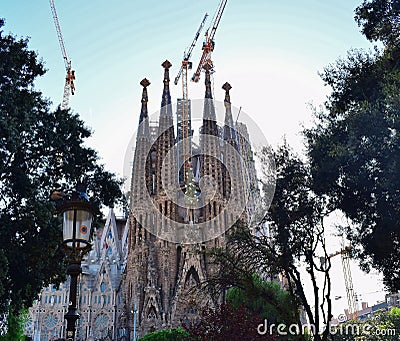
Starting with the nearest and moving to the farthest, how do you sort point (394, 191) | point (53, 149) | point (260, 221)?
point (394, 191) → point (53, 149) → point (260, 221)

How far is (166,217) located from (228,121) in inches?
563

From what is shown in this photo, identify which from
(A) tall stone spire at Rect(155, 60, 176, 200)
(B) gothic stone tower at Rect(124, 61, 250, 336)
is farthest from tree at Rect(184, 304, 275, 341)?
(A) tall stone spire at Rect(155, 60, 176, 200)

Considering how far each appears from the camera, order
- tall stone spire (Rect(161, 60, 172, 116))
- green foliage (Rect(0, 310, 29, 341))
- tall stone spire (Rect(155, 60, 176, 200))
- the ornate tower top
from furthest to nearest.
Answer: the ornate tower top < tall stone spire (Rect(161, 60, 172, 116)) < tall stone spire (Rect(155, 60, 176, 200)) < green foliage (Rect(0, 310, 29, 341))

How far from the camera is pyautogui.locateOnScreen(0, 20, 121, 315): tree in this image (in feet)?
39.6

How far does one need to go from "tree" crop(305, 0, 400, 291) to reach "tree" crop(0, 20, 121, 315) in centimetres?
733

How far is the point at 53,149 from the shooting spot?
45.5 feet

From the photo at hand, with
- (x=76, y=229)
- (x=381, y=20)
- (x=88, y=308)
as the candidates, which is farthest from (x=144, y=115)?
(x=76, y=229)

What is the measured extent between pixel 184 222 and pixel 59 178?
90.3 feet

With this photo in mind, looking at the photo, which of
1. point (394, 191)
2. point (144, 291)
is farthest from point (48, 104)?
point (144, 291)

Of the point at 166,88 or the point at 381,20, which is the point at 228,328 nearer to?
the point at 381,20

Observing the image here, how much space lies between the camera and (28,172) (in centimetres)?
1292

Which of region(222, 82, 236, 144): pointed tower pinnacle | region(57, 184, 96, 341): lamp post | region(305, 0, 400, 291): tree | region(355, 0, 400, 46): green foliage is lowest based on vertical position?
region(57, 184, 96, 341): lamp post

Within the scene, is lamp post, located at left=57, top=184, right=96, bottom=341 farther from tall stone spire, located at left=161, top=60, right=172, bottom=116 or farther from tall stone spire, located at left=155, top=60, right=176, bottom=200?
tall stone spire, located at left=161, top=60, right=172, bottom=116

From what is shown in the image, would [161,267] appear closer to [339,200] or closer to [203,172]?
[203,172]
